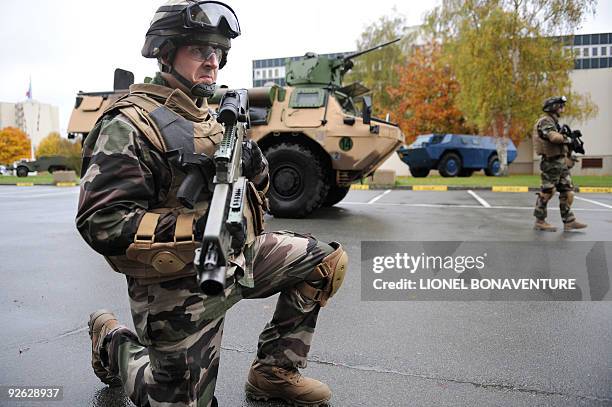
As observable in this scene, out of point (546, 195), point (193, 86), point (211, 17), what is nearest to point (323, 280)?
point (193, 86)

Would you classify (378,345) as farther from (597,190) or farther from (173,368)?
(597,190)

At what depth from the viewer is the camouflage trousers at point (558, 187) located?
7.36m

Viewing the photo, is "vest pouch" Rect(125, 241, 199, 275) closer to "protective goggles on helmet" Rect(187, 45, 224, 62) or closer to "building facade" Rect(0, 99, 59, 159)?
"protective goggles on helmet" Rect(187, 45, 224, 62)

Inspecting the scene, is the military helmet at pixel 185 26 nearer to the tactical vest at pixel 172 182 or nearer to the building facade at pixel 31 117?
the tactical vest at pixel 172 182

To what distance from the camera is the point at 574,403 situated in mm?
2420

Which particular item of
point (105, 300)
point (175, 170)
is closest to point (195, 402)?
point (175, 170)

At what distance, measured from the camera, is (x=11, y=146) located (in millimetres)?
58375

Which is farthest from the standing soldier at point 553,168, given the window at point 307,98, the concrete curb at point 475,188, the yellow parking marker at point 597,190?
the yellow parking marker at point 597,190

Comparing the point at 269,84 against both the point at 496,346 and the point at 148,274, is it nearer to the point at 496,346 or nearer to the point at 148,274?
the point at 496,346

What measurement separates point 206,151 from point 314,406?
120 centimetres

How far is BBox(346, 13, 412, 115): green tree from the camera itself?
34.2 meters

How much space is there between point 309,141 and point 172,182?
671 cm

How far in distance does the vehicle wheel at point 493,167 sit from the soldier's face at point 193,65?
76.3ft

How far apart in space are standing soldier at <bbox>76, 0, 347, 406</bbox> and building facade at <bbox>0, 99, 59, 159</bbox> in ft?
306
